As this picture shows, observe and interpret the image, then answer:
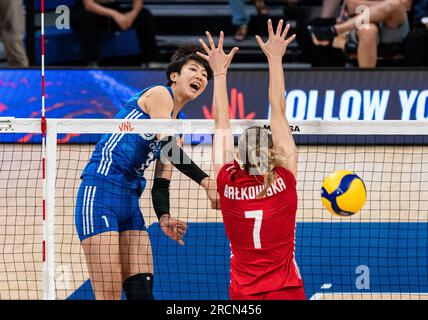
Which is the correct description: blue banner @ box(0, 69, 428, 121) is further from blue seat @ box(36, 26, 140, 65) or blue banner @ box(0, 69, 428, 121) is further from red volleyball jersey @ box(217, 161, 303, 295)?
red volleyball jersey @ box(217, 161, 303, 295)

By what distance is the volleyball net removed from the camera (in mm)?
8094

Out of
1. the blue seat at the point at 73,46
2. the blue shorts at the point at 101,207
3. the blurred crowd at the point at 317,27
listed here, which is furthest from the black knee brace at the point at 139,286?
the blue seat at the point at 73,46

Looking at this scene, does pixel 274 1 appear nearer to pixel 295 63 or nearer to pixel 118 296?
pixel 295 63

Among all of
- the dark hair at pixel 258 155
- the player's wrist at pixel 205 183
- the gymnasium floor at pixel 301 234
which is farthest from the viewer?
the gymnasium floor at pixel 301 234

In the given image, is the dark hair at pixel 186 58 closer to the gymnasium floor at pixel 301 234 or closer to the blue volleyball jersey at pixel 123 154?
the blue volleyball jersey at pixel 123 154

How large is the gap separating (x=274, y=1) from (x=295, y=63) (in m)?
1.57

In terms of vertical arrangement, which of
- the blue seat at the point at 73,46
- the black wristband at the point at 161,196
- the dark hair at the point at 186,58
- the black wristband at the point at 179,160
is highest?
the blue seat at the point at 73,46

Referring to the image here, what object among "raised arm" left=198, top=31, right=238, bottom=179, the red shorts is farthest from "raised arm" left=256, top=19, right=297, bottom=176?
the red shorts

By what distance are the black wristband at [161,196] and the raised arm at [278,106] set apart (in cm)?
172

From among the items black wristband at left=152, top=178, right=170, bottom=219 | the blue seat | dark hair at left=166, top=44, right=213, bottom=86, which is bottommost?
black wristband at left=152, top=178, right=170, bottom=219

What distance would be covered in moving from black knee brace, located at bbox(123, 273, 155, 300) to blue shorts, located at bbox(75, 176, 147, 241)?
1.36 feet

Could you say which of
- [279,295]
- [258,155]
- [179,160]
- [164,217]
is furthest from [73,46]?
[279,295]

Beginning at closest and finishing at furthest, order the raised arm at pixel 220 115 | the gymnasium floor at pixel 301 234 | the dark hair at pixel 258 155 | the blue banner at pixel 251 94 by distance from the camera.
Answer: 1. the dark hair at pixel 258 155
2. the raised arm at pixel 220 115
3. the gymnasium floor at pixel 301 234
4. the blue banner at pixel 251 94

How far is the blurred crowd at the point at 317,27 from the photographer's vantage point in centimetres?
1416
